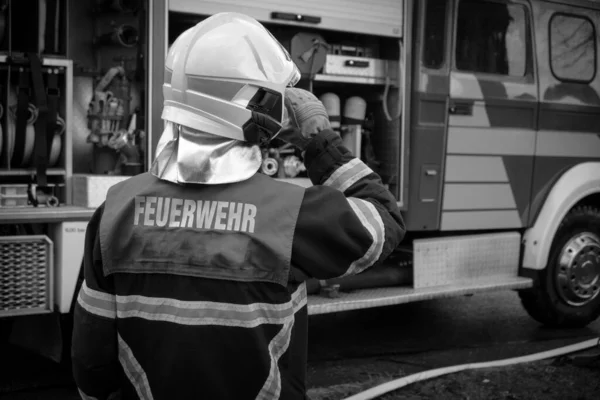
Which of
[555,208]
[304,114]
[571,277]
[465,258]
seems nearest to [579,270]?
[571,277]

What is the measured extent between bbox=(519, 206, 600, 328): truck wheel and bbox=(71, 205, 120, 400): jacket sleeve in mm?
4939

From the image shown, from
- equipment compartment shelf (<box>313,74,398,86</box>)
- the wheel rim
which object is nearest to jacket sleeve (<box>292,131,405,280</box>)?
equipment compartment shelf (<box>313,74,398,86</box>)

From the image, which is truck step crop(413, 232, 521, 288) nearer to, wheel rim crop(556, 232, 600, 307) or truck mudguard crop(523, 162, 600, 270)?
truck mudguard crop(523, 162, 600, 270)

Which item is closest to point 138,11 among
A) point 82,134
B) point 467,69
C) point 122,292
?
point 82,134

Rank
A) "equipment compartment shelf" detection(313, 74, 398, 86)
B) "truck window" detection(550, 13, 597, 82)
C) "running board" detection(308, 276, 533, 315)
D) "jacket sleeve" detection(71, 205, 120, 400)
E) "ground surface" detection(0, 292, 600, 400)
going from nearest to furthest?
1. "jacket sleeve" detection(71, 205, 120, 400)
2. "ground surface" detection(0, 292, 600, 400)
3. "running board" detection(308, 276, 533, 315)
4. "equipment compartment shelf" detection(313, 74, 398, 86)
5. "truck window" detection(550, 13, 597, 82)

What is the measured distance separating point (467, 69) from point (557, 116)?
0.99m

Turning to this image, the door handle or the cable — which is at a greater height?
the door handle

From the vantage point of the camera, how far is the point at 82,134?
502 cm

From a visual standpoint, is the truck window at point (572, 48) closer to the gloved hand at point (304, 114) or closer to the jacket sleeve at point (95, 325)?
the gloved hand at point (304, 114)

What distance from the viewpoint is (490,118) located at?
5844 millimetres

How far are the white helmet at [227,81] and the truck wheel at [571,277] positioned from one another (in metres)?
4.83

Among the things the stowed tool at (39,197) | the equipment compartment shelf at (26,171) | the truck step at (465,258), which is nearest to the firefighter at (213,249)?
the stowed tool at (39,197)

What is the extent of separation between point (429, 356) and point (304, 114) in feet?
12.6

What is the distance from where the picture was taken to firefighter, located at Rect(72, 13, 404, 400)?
1.79 metres
